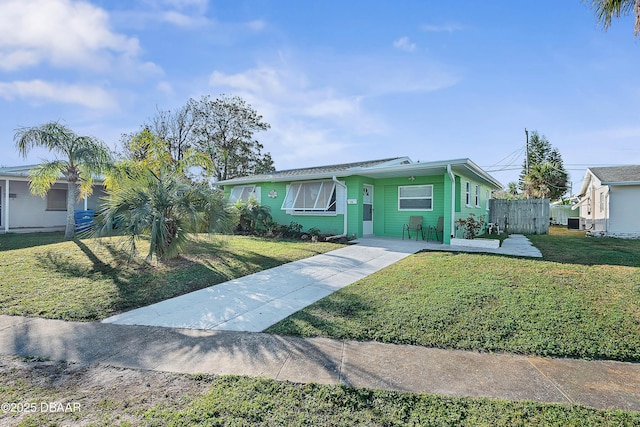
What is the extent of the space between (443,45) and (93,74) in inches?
439

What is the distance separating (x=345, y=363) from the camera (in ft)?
9.21

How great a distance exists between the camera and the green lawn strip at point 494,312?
3230 millimetres

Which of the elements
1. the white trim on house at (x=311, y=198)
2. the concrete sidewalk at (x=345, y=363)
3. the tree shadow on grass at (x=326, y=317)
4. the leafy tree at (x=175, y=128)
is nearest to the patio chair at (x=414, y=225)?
the white trim on house at (x=311, y=198)

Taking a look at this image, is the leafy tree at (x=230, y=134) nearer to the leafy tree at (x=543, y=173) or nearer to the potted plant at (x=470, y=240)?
the potted plant at (x=470, y=240)

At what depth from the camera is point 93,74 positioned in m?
9.71

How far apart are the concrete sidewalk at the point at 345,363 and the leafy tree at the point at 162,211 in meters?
2.79

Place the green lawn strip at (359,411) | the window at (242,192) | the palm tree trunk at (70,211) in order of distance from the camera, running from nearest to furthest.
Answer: the green lawn strip at (359,411) → the palm tree trunk at (70,211) → the window at (242,192)

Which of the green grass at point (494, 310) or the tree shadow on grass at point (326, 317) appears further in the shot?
the tree shadow on grass at point (326, 317)

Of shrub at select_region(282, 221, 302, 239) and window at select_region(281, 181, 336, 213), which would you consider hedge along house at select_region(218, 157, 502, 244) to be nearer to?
window at select_region(281, 181, 336, 213)

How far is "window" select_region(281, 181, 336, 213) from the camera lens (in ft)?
41.4

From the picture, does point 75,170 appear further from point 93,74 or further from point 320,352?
point 320,352

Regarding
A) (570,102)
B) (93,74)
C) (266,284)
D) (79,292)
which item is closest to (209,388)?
(266,284)

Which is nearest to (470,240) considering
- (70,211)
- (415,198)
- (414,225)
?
(414,225)

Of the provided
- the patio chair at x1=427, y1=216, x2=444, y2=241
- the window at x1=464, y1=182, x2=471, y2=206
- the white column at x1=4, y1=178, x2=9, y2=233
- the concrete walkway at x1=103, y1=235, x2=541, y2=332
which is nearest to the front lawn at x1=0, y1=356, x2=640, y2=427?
the concrete walkway at x1=103, y1=235, x2=541, y2=332
